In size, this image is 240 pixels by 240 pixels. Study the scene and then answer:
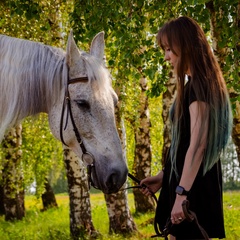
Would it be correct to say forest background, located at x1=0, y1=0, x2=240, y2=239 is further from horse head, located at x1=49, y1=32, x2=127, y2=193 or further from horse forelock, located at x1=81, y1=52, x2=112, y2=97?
horse forelock, located at x1=81, y1=52, x2=112, y2=97

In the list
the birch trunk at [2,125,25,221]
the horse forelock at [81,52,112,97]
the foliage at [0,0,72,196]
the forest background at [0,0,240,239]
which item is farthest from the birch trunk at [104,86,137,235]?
the horse forelock at [81,52,112,97]

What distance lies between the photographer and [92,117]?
12.1 feet

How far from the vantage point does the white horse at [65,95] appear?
367 cm

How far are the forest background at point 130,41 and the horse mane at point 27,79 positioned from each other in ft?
0.70

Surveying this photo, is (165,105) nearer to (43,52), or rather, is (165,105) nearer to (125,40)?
(125,40)

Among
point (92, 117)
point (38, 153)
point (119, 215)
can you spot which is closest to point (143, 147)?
point (119, 215)

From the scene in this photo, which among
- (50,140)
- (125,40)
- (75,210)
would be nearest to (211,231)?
(125,40)

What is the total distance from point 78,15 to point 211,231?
454cm

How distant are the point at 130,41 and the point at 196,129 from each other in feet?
11.1

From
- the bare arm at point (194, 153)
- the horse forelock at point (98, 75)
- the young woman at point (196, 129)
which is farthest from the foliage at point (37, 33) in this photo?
the bare arm at point (194, 153)

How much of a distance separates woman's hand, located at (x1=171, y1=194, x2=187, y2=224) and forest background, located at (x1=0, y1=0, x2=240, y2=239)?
0.62 m

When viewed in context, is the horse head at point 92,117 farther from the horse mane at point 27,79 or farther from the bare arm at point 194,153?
the bare arm at point 194,153

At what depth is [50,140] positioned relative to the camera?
68.8ft

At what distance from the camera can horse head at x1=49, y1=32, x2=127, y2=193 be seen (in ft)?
11.8
